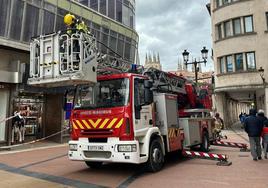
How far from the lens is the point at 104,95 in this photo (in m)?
8.58

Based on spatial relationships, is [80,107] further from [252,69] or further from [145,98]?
[252,69]

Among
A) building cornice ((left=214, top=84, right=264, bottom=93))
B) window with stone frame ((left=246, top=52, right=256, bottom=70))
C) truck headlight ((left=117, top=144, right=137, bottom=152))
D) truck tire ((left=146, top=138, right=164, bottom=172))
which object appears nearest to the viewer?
truck headlight ((left=117, top=144, right=137, bottom=152))

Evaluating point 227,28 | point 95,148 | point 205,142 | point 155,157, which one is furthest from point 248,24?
point 95,148

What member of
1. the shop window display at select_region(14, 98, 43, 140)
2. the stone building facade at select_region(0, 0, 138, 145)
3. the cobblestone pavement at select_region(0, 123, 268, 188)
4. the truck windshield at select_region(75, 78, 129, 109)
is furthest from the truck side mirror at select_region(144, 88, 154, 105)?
the shop window display at select_region(14, 98, 43, 140)

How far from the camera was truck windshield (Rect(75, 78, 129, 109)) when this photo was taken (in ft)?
27.0

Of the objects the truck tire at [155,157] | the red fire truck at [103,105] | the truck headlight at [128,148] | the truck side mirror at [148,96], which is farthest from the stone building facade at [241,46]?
the truck headlight at [128,148]

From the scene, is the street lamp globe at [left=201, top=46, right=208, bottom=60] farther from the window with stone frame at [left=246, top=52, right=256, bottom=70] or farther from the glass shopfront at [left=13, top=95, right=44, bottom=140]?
the glass shopfront at [left=13, top=95, right=44, bottom=140]

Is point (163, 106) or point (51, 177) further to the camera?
point (163, 106)

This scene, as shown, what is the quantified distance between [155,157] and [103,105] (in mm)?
2247

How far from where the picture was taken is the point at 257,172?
852 centimetres

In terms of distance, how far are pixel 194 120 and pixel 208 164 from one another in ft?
7.34

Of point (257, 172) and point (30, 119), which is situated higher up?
point (30, 119)

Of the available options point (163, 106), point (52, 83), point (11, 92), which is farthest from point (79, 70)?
point (11, 92)

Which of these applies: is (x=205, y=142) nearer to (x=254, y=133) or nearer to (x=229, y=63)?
(x=254, y=133)
